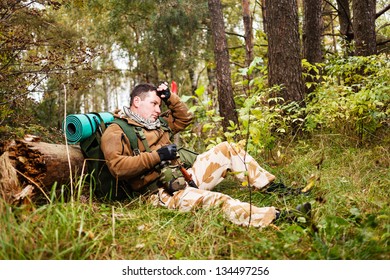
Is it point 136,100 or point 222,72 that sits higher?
point 222,72

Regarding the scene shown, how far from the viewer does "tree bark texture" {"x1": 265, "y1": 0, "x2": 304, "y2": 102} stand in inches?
205

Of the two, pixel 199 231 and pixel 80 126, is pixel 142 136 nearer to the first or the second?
pixel 80 126

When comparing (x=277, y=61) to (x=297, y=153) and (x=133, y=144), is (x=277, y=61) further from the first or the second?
(x=133, y=144)

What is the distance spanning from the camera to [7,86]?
5.42 metres

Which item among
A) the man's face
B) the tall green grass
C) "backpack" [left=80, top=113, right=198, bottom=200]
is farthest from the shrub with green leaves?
"backpack" [left=80, top=113, right=198, bottom=200]

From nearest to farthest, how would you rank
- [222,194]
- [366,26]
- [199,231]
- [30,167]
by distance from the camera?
1. [199,231]
2. [30,167]
3. [222,194]
4. [366,26]

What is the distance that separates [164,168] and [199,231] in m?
1.02

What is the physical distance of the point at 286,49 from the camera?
526 centimetres

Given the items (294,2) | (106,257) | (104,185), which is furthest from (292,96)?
(106,257)

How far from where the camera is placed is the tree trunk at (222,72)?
7375mm

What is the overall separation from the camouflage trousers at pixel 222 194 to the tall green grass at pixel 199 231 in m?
0.10

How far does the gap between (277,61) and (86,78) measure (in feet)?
10.9

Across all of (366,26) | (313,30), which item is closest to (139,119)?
(313,30)

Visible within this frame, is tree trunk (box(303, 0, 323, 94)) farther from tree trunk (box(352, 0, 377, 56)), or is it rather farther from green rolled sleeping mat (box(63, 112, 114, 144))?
green rolled sleeping mat (box(63, 112, 114, 144))
